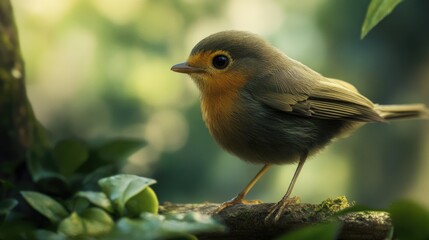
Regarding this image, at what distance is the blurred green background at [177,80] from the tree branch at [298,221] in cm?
136

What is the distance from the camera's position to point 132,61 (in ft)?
10.6

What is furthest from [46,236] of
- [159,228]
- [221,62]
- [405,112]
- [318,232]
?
[405,112]

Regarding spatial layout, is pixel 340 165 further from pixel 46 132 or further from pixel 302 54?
pixel 46 132

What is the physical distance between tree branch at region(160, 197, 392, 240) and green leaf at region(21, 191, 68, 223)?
0.37 meters

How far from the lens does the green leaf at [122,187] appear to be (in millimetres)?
1497

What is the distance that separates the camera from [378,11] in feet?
4.20

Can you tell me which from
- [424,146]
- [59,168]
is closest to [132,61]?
[59,168]

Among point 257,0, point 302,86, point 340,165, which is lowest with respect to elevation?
point 340,165

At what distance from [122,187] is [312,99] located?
2.81 ft

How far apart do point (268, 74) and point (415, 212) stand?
3.29ft

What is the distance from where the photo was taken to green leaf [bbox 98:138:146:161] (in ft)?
7.16

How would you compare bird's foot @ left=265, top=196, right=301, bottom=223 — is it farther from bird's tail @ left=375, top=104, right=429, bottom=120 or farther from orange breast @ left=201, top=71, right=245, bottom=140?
bird's tail @ left=375, top=104, right=429, bottom=120

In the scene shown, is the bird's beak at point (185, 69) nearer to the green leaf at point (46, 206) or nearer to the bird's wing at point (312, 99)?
the bird's wing at point (312, 99)

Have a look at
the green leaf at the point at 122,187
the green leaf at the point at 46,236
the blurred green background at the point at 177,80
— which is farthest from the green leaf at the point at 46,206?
the blurred green background at the point at 177,80
